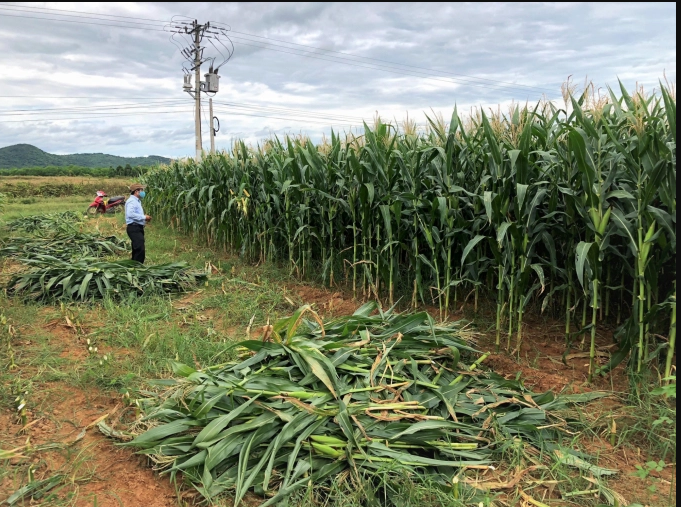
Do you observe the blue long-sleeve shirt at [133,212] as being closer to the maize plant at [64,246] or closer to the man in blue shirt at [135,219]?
the man in blue shirt at [135,219]

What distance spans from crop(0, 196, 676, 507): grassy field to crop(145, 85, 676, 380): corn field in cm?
40

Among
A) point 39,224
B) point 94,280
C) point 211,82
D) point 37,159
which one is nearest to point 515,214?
point 94,280

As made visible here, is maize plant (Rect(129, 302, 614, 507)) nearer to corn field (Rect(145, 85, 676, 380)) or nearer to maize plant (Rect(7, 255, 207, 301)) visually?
corn field (Rect(145, 85, 676, 380))

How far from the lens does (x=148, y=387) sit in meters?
3.69

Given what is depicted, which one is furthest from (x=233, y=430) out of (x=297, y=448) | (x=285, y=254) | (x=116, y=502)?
(x=285, y=254)

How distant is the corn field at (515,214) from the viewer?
3.46 metres

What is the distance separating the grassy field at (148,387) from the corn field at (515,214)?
396 millimetres

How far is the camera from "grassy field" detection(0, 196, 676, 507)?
2.53 meters

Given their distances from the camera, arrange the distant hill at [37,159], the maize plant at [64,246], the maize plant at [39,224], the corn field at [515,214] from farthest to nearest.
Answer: the distant hill at [37,159], the maize plant at [39,224], the maize plant at [64,246], the corn field at [515,214]

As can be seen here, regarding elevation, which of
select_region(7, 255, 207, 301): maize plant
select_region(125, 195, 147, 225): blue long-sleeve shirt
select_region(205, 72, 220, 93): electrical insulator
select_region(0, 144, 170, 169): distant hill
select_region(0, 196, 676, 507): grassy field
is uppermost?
select_region(205, 72, 220, 93): electrical insulator

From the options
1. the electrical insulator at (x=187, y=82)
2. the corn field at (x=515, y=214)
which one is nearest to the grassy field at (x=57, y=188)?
the electrical insulator at (x=187, y=82)

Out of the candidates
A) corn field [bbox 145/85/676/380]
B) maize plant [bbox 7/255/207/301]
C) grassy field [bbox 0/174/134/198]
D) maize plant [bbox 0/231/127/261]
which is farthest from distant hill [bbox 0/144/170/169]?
corn field [bbox 145/85/676/380]

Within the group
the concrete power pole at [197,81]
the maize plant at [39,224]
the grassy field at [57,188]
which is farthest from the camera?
the grassy field at [57,188]

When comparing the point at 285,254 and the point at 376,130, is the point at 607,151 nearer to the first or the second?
the point at 376,130
